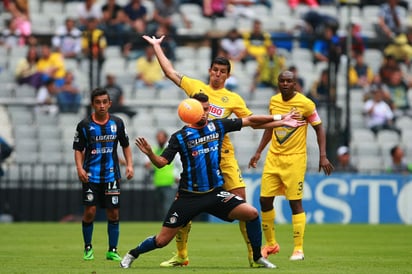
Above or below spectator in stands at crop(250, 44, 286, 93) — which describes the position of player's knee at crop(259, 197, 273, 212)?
below

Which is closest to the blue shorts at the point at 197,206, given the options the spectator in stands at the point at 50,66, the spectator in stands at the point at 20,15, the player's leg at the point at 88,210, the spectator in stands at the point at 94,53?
the player's leg at the point at 88,210

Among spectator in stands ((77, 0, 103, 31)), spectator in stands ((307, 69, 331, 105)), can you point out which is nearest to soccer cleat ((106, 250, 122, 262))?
spectator in stands ((307, 69, 331, 105))

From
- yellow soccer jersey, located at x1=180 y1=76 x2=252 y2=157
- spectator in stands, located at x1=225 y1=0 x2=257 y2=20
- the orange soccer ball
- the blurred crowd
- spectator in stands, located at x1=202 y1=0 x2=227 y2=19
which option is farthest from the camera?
spectator in stands, located at x1=225 y1=0 x2=257 y2=20

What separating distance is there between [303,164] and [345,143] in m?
10.6

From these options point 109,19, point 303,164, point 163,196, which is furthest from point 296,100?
point 109,19

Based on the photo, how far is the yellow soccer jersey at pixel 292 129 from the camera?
47.2 feet

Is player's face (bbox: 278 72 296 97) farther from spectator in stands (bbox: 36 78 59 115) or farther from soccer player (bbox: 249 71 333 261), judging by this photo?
spectator in stands (bbox: 36 78 59 115)

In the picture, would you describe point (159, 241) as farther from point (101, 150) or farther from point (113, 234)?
point (101, 150)

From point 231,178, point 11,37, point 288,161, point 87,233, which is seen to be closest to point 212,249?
point 288,161

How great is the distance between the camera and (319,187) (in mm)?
24203

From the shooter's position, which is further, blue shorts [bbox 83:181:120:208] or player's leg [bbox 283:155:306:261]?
player's leg [bbox 283:155:306:261]

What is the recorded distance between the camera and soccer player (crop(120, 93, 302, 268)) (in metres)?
12.1

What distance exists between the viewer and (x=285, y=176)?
47.5ft

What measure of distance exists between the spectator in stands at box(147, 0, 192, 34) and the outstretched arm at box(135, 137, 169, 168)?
52.2 feet
